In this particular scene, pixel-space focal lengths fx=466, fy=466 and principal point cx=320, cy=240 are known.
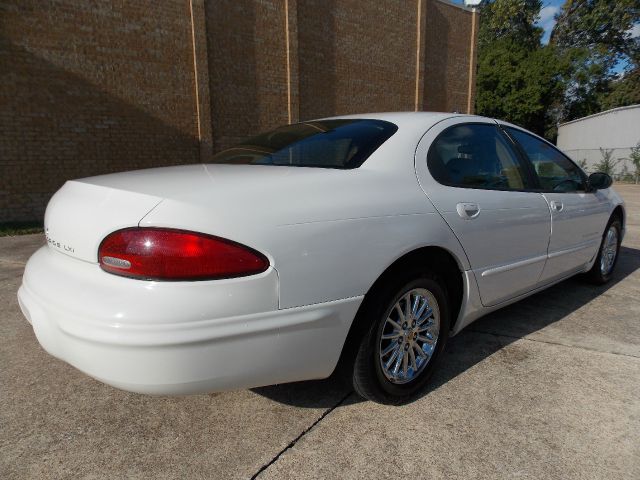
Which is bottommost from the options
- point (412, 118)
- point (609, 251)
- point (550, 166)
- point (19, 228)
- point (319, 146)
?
point (19, 228)

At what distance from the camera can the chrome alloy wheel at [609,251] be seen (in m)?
4.25

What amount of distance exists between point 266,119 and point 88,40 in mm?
4483

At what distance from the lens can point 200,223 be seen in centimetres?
165

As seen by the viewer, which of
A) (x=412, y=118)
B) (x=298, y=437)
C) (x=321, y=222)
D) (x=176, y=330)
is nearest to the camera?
(x=176, y=330)

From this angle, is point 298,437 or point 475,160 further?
point 475,160

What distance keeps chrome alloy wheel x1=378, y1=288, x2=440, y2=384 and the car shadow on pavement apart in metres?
0.21

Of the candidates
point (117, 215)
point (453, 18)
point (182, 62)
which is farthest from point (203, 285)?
point (453, 18)

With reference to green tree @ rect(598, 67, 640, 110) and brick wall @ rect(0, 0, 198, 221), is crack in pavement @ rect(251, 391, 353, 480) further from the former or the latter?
green tree @ rect(598, 67, 640, 110)

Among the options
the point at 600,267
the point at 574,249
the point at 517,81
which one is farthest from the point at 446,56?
the point at 574,249

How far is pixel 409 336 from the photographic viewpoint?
2336mm

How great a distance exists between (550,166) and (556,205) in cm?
51

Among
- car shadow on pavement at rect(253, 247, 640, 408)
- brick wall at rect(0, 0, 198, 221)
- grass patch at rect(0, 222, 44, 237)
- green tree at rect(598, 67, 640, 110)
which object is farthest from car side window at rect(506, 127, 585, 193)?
green tree at rect(598, 67, 640, 110)

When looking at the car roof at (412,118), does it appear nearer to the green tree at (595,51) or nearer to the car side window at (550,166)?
the car side window at (550,166)

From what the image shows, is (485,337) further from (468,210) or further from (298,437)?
(298,437)
